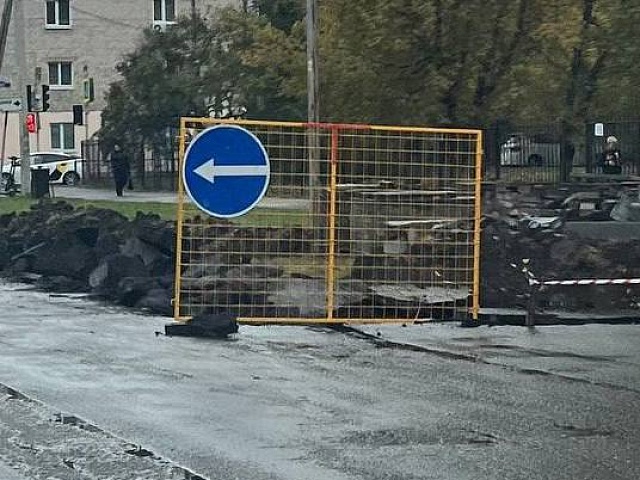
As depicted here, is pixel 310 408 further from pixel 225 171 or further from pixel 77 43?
pixel 77 43

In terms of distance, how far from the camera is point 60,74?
2549 inches

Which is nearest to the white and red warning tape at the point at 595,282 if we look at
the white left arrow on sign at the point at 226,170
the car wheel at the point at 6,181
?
the white left arrow on sign at the point at 226,170

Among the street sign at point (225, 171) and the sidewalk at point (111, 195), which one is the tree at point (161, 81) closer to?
the sidewalk at point (111, 195)

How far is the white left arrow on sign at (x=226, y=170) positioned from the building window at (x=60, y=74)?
2109 inches

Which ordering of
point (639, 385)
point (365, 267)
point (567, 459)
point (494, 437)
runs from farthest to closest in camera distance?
1. point (365, 267)
2. point (639, 385)
3. point (494, 437)
4. point (567, 459)

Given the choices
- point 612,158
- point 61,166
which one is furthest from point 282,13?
point 61,166

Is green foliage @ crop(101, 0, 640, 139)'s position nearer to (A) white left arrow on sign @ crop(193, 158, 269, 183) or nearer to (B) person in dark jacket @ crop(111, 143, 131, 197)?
(A) white left arrow on sign @ crop(193, 158, 269, 183)

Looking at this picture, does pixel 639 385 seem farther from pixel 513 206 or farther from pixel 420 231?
pixel 513 206

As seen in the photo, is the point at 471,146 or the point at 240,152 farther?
the point at 471,146

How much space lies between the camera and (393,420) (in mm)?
8836

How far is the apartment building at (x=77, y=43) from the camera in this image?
64500mm

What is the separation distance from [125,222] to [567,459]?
1312 cm

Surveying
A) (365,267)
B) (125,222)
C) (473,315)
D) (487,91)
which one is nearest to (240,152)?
(365,267)

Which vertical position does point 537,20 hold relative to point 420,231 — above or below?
above
